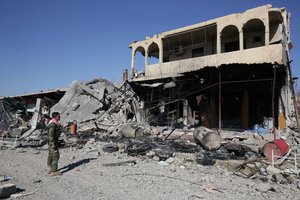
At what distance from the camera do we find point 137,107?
17.4 meters

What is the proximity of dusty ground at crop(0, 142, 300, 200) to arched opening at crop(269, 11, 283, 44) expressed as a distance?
1098 centimetres

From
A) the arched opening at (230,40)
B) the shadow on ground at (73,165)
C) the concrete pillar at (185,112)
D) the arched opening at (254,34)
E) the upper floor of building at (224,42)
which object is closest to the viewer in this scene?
the shadow on ground at (73,165)

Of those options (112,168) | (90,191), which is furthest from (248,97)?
(90,191)

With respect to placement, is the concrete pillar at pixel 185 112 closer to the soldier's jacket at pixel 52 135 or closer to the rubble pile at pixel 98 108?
the rubble pile at pixel 98 108

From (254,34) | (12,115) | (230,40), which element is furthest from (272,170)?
(12,115)

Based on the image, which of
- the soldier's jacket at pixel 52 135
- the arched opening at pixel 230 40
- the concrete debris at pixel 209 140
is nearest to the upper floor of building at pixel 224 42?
the arched opening at pixel 230 40

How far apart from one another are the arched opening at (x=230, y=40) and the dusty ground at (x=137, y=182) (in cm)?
1158

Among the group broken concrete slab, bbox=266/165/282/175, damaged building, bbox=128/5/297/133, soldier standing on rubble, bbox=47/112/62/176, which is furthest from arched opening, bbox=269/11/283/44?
soldier standing on rubble, bbox=47/112/62/176

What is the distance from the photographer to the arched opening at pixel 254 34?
14805 millimetres

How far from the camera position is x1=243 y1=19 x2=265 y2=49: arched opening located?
14.8m

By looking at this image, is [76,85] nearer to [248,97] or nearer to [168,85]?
[168,85]

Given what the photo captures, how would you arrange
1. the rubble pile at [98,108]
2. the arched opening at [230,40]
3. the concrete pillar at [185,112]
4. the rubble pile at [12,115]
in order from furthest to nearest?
1. the rubble pile at [12,115]
2. the rubble pile at [98,108]
3. the arched opening at [230,40]
4. the concrete pillar at [185,112]

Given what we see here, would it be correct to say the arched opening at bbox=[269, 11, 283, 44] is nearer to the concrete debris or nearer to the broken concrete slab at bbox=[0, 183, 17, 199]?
the concrete debris

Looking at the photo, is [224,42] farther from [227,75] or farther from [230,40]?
[227,75]
